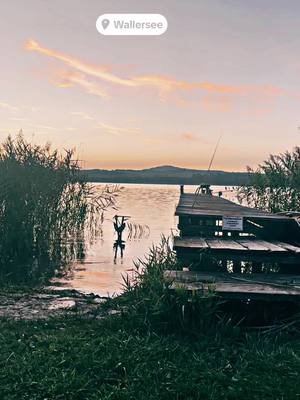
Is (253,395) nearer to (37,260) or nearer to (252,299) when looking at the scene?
(252,299)

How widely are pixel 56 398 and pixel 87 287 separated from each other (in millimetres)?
6761

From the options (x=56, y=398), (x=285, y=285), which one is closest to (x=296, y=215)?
(x=285, y=285)

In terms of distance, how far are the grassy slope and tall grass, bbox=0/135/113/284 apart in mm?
6637

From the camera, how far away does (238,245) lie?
589 centimetres

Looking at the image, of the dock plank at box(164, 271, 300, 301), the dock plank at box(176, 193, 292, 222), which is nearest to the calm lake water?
the dock plank at box(176, 193, 292, 222)

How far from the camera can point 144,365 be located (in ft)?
11.9

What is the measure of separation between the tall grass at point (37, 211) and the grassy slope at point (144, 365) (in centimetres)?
664

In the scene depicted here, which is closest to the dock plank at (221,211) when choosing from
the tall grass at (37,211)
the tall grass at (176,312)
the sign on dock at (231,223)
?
the sign on dock at (231,223)

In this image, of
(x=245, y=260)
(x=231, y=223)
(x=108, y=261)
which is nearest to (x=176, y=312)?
(x=245, y=260)

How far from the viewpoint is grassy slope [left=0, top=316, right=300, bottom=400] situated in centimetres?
327

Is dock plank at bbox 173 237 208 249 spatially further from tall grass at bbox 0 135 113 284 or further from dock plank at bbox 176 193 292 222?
tall grass at bbox 0 135 113 284

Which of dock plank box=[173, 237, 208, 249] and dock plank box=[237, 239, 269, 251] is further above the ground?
dock plank box=[173, 237, 208, 249]

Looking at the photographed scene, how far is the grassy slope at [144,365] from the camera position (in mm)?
3270

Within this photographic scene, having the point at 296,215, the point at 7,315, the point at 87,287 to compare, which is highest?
the point at 296,215
